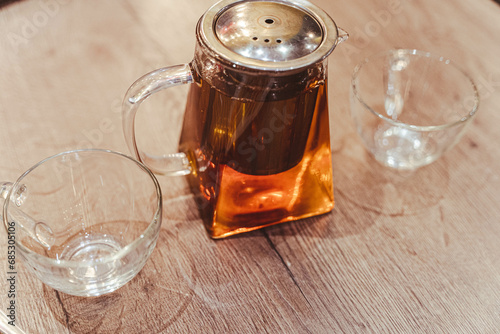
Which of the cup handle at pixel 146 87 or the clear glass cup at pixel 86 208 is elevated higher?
the cup handle at pixel 146 87

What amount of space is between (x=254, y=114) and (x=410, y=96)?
1.01 ft

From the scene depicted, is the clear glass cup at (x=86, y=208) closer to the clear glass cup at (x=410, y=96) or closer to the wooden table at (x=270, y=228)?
the wooden table at (x=270, y=228)

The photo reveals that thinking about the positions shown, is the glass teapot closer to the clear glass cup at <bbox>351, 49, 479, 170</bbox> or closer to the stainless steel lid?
the stainless steel lid

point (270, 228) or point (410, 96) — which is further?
point (410, 96)

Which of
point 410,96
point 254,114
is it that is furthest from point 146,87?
point 410,96

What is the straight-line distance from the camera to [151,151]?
0.57 m

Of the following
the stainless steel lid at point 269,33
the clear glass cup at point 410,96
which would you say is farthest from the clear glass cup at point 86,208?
the clear glass cup at point 410,96

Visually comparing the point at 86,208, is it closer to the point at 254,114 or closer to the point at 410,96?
the point at 254,114

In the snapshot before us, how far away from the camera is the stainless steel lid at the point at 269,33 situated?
0.39 m

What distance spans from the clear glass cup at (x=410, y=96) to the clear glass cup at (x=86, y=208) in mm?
271

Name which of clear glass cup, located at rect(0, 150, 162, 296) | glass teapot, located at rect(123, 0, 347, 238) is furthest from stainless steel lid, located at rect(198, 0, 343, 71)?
clear glass cup, located at rect(0, 150, 162, 296)

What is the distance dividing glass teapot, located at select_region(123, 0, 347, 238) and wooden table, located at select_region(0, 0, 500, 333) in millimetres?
32

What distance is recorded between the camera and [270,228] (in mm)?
512

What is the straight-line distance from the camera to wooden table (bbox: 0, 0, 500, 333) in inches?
17.5
